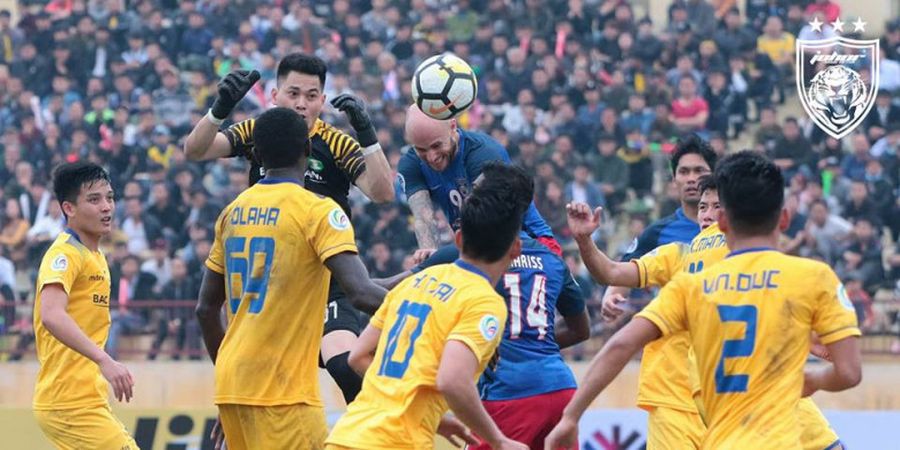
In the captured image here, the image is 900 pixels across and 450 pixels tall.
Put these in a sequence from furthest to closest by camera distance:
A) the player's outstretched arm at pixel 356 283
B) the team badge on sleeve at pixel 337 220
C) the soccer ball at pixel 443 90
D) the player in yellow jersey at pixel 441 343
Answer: the soccer ball at pixel 443 90, the team badge on sleeve at pixel 337 220, the player's outstretched arm at pixel 356 283, the player in yellow jersey at pixel 441 343

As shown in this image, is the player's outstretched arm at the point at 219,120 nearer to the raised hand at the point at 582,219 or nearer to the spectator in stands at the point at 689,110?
the raised hand at the point at 582,219

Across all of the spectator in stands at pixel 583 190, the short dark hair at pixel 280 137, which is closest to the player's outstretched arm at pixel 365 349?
the short dark hair at pixel 280 137

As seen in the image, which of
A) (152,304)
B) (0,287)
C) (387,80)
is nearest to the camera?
(152,304)

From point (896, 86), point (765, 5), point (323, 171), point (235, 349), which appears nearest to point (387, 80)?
point (765, 5)

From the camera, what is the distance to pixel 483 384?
878 centimetres

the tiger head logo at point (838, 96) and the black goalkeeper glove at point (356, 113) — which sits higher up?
the black goalkeeper glove at point (356, 113)

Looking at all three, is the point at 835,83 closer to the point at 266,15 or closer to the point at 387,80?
the point at 387,80

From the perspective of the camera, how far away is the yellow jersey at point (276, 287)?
7.90 meters

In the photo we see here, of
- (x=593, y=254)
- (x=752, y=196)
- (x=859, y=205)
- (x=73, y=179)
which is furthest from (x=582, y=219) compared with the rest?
(x=859, y=205)

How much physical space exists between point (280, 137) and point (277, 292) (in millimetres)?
784

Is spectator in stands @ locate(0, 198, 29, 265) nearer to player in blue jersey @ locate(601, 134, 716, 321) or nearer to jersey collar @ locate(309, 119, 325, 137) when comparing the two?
jersey collar @ locate(309, 119, 325, 137)

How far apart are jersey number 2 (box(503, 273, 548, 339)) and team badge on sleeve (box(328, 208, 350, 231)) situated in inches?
40.7

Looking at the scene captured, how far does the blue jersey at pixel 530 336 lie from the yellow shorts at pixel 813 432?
142 centimetres

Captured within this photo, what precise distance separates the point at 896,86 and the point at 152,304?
10.0 metres
